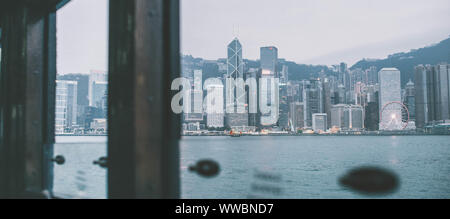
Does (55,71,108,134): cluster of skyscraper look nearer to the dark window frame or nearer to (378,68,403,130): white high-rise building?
the dark window frame

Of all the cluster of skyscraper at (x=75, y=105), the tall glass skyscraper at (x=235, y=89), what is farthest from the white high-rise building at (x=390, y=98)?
the cluster of skyscraper at (x=75, y=105)

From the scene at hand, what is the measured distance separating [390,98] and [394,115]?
24.4 feet

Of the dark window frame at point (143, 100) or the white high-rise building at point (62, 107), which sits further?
the white high-rise building at point (62, 107)

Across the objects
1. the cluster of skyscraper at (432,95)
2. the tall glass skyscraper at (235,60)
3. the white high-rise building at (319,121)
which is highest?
the tall glass skyscraper at (235,60)

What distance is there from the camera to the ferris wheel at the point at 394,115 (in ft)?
258

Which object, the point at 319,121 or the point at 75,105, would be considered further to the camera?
the point at 319,121

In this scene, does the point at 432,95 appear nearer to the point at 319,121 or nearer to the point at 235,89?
the point at 319,121

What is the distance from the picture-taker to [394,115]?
3248 inches

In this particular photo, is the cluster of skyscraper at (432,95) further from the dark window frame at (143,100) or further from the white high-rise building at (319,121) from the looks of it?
the dark window frame at (143,100)

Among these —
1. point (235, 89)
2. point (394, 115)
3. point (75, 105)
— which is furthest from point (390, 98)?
point (75, 105)

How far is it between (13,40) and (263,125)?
3247 inches
